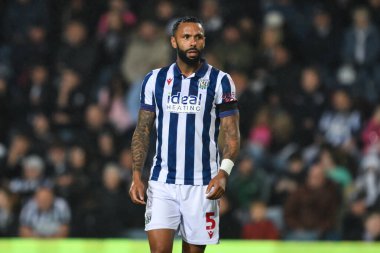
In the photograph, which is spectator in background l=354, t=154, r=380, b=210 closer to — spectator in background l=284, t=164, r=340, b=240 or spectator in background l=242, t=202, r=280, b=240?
spectator in background l=284, t=164, r=340, b=240

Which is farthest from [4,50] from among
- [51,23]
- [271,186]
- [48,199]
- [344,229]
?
[344,229]

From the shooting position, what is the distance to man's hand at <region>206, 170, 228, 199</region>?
5.98 metres

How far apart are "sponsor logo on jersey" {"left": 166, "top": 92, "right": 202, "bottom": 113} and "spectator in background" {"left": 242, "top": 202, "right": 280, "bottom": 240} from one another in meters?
4.60

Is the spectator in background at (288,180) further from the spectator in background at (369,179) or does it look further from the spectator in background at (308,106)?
the spectator in background at (369,179)

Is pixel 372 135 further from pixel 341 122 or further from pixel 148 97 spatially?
pixel 148 97

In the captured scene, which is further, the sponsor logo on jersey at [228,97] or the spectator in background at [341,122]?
the spectator in background at [341,122]

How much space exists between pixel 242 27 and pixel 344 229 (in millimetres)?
3321

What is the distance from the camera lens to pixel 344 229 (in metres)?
10.8

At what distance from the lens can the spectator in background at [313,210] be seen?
10.8m

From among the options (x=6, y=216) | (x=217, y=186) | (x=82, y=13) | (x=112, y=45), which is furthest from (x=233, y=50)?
(x=217, y=186)

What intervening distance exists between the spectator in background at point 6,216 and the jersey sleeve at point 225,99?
549 centimetres

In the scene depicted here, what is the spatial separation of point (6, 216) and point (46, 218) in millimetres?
483

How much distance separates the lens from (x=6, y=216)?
11.3m

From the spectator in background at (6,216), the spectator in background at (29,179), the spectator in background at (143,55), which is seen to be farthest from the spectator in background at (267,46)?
the spectator in background at (6,216)
